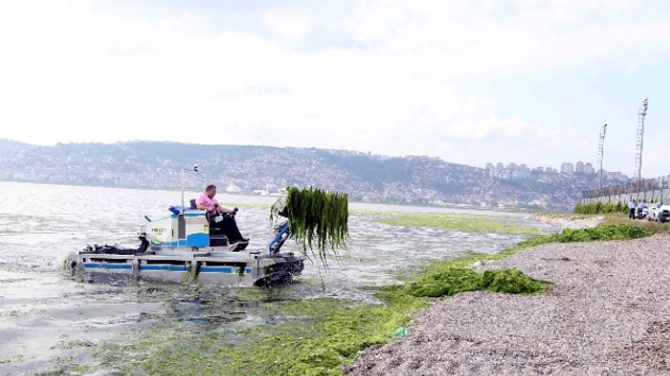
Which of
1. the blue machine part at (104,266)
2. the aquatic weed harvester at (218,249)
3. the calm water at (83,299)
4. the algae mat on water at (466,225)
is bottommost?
the algae mat on water at (466,225)

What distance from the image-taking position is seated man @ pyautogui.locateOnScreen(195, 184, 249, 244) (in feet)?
60.2

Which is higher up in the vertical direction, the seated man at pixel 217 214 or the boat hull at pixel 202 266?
the seated man at pixel 217 214

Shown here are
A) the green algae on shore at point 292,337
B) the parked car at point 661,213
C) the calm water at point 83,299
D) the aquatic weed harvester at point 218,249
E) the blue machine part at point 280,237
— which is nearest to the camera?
the green algae on shore at point 292,337

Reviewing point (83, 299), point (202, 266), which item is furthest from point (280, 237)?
point (83, 299)

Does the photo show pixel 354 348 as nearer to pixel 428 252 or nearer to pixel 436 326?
pixel 436 326

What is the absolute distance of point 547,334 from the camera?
10039 mm

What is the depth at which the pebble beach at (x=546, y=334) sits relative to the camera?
8.09 metres

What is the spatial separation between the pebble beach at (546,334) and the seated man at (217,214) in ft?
23.0

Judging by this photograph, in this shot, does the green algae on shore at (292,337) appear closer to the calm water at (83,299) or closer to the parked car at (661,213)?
the calm water at (83,299)

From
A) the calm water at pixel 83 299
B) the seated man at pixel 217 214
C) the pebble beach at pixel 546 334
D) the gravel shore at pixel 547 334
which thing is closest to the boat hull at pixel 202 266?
the calm water at pixel 83 299

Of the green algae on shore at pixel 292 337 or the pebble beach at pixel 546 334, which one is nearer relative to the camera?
the pebble beach at pixel 546 334

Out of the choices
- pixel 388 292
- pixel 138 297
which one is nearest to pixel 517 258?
pixel 388 292

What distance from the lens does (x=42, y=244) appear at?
29734 millimetres

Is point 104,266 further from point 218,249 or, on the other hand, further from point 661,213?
point 661,213
